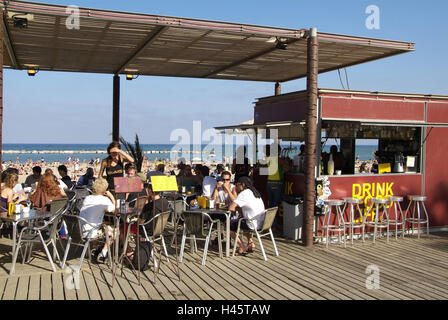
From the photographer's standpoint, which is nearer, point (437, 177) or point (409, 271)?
point (409, 271)

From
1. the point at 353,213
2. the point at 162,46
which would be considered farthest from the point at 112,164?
the point at 353,213

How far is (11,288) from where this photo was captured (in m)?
4.55

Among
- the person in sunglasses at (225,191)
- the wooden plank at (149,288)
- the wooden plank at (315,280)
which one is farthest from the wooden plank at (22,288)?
the wooden plank at (315,280)

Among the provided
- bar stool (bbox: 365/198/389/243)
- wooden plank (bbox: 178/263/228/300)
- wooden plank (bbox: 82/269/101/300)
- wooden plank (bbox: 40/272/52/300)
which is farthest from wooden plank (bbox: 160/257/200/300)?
bar stool (bbox: 365/198/389/243)

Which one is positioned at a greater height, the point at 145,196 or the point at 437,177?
the point at 437,177

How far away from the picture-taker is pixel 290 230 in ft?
23.6

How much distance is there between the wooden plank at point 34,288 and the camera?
430 centimetres

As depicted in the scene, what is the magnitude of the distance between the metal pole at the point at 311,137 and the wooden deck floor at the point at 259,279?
→ 442mm

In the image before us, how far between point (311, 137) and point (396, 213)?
2132 mm

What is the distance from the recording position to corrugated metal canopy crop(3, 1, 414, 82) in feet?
18.8

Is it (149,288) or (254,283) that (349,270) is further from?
(149,288)

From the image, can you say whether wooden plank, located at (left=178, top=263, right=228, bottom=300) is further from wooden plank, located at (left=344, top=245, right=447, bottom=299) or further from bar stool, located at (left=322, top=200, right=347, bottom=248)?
bar stool, located at (left=322, top=200, right=347, bottom=248)

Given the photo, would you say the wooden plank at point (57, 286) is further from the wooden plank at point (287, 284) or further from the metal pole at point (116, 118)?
the metal pole at point (116, 118)
